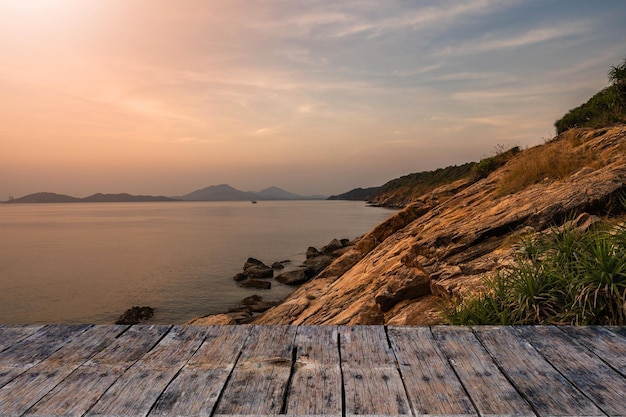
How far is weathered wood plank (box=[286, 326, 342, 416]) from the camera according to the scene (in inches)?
106

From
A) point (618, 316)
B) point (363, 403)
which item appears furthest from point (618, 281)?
point (363, 403)

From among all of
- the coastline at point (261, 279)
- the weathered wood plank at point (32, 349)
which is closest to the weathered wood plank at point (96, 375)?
the weathered wood plank at point (32, 349)

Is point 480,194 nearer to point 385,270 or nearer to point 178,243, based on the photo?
point 385,270

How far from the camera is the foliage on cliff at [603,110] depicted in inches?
723

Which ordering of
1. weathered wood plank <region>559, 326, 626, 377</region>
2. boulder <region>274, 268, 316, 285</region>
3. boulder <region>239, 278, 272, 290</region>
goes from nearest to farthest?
weathered wood plank <region>559, 326, 626, 377</region> → boulder <region>239, 278, 272, 290</region> → boulder <region>274, 268, 316, 285</region>

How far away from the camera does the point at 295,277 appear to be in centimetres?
2659

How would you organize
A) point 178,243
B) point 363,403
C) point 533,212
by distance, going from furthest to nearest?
point 178,243 → point 533,212 → point 363,403

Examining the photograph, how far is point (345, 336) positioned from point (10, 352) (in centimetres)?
280

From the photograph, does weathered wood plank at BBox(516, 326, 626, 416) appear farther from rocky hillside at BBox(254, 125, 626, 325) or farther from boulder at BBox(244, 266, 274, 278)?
boulder at BBox(244, 266, 274, 278)

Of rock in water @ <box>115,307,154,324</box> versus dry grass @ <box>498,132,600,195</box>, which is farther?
rock in water @ <box>115,307,154,324</box>

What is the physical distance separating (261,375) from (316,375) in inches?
15.4

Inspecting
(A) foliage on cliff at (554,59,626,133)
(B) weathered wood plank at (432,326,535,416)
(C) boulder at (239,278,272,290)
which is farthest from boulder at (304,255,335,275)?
(B) weathered wood plank at (432,326,535,416)

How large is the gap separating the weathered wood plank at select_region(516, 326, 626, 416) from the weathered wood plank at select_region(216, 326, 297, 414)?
1.97 meters

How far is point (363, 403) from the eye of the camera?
106 inches
